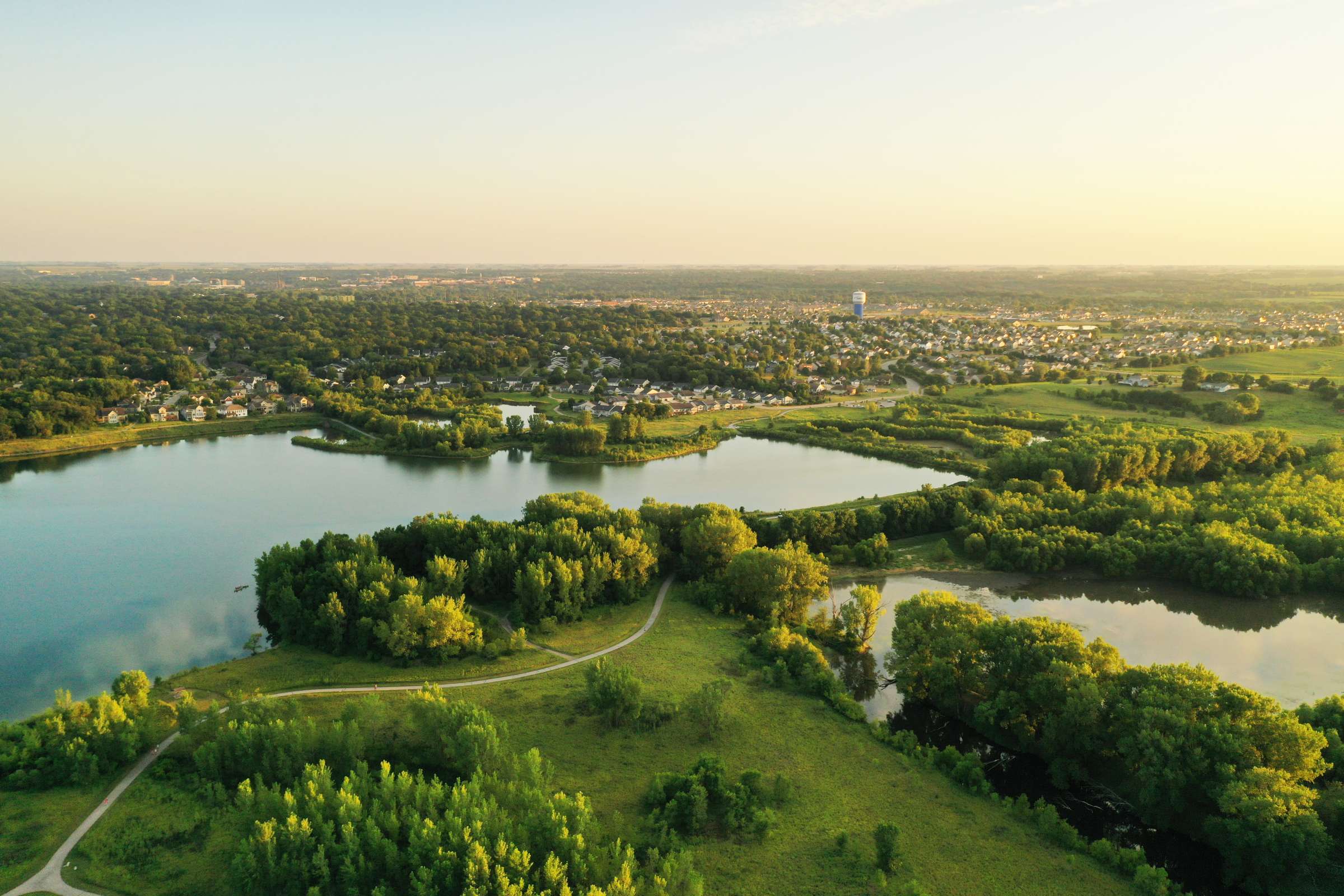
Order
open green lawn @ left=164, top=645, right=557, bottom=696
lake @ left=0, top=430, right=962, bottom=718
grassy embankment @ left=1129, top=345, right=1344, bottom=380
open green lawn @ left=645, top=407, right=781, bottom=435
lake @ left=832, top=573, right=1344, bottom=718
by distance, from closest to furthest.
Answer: open green lawn @ left=164, top=645, right=557, bottom=696
lake @ left=832, top=573, right=1344, bottom=718
lake @ left=0, top=430, right=962, bottom=718
open green lawn @ left=645, top=407, right=781, bottom=435
grassy embankment @ left=1129, top=345, right=1344, bottom=380

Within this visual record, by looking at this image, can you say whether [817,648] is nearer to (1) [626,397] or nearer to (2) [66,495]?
(2) [66,495]

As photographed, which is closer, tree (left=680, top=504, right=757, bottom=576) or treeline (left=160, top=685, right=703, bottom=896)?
treeline (left=160, top=685, right=703, bottom=896)

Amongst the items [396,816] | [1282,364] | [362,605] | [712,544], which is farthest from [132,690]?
[1282,364]

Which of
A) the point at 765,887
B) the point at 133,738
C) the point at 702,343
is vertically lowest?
the point at 765,887

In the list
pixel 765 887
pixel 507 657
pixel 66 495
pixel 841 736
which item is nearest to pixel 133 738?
pixel 507 657

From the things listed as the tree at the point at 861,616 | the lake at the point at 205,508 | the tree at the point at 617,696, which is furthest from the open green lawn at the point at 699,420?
the tree at the point at 617,696

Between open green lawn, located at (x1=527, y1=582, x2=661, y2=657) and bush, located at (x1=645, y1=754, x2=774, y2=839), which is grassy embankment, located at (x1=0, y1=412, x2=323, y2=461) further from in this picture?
bush, located at (x1=645, y1=754, x2=774, y2=839)

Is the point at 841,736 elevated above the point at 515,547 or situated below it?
below

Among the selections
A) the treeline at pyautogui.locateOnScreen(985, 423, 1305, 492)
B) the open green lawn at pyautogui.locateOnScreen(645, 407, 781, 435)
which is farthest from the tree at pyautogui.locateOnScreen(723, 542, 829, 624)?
the open green lawn at pyautogui.locateOnScreen(645, 407, 781, 435)
